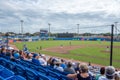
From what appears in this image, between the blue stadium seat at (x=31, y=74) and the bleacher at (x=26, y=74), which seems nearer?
the bleacher at (x=26, y=74)

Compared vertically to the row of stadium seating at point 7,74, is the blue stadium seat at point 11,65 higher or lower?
lower

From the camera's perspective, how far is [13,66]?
6969 millimetres

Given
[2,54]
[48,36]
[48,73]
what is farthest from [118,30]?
[48,36]

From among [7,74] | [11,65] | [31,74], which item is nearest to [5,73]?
[7,74]

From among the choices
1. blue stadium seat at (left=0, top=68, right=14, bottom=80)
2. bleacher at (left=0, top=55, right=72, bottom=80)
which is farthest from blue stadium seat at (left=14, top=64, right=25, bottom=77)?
blue stadium seat at (left=0, top=68, right=14, bottom=80)

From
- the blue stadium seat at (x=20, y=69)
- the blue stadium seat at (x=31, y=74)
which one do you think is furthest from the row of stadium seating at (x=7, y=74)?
the blue stadium seat at (x=20, y=69)

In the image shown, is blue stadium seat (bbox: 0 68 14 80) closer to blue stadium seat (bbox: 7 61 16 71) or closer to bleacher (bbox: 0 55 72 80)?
bleacher (bbox: 0 55 72 80)

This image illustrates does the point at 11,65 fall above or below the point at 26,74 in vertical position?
above

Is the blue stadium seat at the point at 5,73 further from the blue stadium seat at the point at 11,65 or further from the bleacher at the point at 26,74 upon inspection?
the blue stadium seat at the point at 11,65

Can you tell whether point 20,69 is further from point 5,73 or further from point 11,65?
point 5,73

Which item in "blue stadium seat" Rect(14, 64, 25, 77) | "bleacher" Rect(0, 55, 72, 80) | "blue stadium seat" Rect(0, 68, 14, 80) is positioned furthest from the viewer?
"blue stadium seat" Rect(14, 64, 25, 77)

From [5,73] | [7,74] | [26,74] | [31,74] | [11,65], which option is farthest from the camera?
[11,65]

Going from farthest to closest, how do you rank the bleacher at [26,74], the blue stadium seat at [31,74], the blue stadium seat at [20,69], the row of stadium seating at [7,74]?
the blue stadium seat at [20,69] < the blue stadium seat at [31,74] < the bleacher at [26,74] < the row of stadium seating at [7,74]

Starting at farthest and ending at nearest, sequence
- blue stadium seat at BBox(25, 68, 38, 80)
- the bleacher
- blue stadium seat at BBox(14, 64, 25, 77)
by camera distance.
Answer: blue stadium seat at BBox(14, 64, 25, 77) < blue stadium seat at BBox(25, 68, 38, 80) < the bleacher
